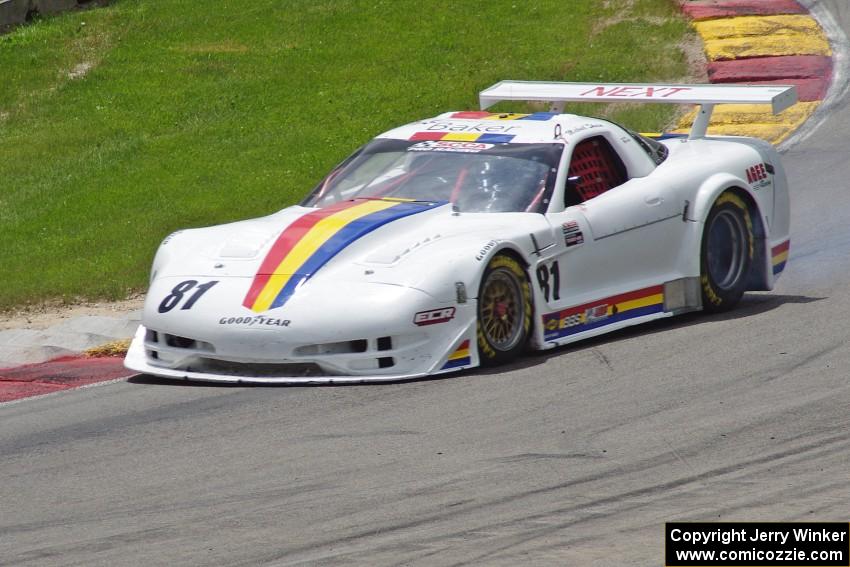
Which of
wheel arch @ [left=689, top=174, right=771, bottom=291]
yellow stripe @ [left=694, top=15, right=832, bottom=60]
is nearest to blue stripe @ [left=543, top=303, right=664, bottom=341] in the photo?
wheel arch @ [left=689, top=174, right=771, bottom=291]

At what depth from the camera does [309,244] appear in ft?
26.9

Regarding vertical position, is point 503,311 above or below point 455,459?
above

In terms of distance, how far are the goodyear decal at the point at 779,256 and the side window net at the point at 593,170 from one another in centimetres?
132

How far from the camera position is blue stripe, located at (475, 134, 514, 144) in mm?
9180

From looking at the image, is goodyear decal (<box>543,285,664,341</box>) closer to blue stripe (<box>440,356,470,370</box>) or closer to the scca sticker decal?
blue stripe (<box>440,356,470,370</box>)

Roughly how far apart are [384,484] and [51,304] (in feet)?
18.5

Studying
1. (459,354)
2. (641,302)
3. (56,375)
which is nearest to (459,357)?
(459,354)

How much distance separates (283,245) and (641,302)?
2.21 metres

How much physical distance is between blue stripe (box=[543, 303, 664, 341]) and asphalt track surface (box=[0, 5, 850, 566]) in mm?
108

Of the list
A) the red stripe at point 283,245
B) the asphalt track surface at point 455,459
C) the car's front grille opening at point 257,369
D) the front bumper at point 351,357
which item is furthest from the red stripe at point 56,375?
the red stripe at point 283,245

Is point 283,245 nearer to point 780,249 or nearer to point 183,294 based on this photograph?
point 183,294

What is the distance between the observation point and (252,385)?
7.89 metres

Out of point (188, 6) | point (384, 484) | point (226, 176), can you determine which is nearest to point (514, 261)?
point (384, 484)

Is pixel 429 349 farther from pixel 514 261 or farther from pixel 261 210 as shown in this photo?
pixel 261 210
